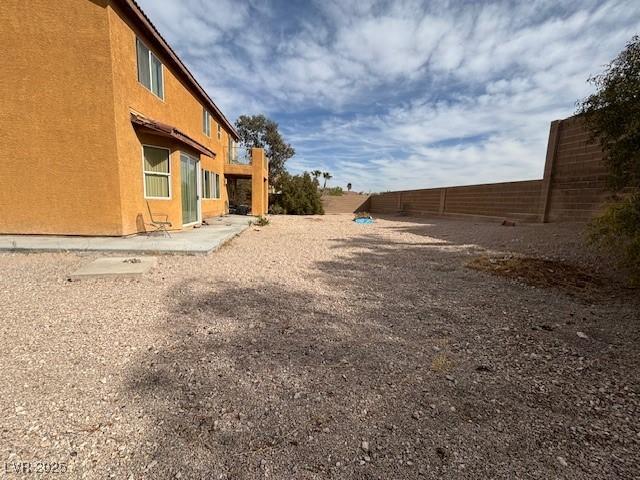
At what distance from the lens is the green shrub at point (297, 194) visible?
24672 millimetres

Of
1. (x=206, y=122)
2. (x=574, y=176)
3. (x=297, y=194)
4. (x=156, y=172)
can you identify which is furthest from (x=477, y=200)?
(x=156, y=172)

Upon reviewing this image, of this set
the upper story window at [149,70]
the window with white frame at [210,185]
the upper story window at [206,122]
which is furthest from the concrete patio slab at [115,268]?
the upper story window at [206,122]

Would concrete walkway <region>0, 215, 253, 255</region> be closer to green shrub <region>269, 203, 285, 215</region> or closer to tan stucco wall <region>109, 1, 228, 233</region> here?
tan stucco wall <region>109, 1, 228, 233</region>

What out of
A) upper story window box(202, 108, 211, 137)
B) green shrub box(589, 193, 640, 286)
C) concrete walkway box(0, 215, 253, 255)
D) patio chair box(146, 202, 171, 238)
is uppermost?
upper story window box(202, 108, 211, 137)

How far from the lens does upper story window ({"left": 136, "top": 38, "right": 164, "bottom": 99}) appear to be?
28.4ft

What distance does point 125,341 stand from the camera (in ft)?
10.2

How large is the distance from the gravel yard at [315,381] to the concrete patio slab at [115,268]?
0.21 m

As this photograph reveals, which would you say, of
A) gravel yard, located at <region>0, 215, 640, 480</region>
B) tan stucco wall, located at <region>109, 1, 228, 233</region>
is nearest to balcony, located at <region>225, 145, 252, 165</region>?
tan stucco wall, located at <region>109, 1, 228, 233</region>

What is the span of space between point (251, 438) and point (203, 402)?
53 centimetres

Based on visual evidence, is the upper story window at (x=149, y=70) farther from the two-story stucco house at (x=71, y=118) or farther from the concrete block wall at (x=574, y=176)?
the concrete block wall at (x=574, y=176)

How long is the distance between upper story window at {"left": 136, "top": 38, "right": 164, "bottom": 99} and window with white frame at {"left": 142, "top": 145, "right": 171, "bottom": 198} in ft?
6.42

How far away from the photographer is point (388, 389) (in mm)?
2434

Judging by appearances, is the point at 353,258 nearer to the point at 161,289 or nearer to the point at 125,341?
the point at 161,289

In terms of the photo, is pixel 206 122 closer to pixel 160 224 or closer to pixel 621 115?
pixel 160 224
